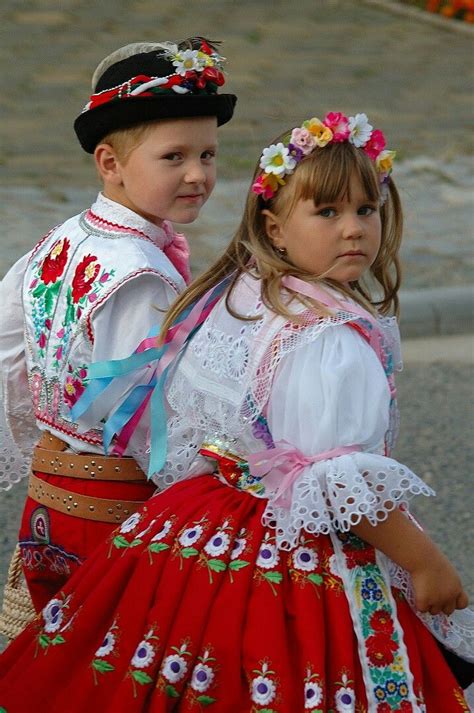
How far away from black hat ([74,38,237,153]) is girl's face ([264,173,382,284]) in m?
0.43

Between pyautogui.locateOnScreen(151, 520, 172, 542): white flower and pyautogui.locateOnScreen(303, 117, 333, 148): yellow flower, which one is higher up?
pyautogui.locateOnScreen(303, 117, 333, 148): yellow flower

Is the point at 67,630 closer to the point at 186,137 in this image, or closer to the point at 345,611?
the point at 345,611

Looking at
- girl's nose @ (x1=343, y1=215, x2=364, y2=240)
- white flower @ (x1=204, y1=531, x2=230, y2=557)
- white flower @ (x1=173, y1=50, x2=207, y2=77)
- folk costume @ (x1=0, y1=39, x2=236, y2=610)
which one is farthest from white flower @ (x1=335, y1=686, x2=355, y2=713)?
white flower @ (x1=173, y1=50, x2=207, y2=77)

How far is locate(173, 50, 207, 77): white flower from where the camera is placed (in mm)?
2928

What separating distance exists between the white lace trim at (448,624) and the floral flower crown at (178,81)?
1083mm

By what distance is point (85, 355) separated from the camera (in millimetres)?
2930

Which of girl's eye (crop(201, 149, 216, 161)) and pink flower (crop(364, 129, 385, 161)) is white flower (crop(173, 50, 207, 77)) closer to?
girl's eye (crop(201, 149, 216, 161))

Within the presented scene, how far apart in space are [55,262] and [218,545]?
0.80m

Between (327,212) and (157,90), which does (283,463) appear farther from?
(157,90)

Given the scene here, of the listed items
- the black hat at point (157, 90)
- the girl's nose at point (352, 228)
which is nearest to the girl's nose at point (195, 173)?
the black hat at point (157, 90)

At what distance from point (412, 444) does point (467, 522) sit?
2.20ft

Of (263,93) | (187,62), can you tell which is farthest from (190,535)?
(263,93)

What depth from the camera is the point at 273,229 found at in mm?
2711

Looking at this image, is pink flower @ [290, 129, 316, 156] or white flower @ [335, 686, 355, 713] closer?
white flower @ [335, 686, 355, 713]
